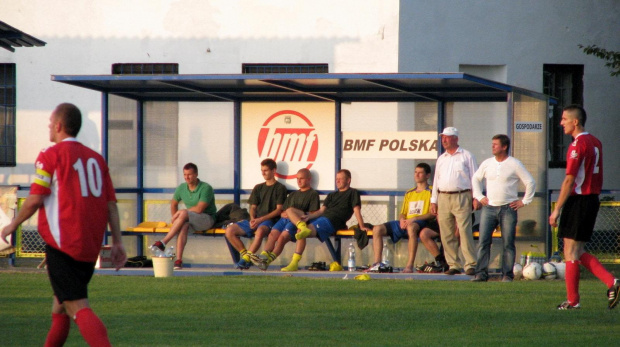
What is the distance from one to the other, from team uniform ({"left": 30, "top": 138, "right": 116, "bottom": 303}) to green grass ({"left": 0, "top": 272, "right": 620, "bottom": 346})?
1.55 m

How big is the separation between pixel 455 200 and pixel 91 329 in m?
8.78

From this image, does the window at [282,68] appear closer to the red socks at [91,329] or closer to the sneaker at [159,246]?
the sneaker at [159,246]

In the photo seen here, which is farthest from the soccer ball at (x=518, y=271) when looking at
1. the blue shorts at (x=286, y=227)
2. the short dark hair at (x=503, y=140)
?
the blue shorts at (x=286, y=227)

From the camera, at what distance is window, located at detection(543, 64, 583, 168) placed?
21.5 metres

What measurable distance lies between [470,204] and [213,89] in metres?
4.73

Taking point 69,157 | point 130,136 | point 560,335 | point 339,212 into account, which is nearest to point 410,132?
point 339,212

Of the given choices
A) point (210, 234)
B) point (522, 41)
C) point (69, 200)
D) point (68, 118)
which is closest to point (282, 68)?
point (522, 41)

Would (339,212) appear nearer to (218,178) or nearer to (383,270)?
(383,270)

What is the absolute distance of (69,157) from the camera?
249 inches

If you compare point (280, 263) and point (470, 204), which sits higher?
point (470, 204)

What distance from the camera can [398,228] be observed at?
49.1ft

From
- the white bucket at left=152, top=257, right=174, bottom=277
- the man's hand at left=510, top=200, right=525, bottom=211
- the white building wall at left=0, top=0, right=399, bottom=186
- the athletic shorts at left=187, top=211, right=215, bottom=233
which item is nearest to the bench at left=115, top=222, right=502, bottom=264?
the athletic shorts at left=187, top=211, right=215, bottom=233

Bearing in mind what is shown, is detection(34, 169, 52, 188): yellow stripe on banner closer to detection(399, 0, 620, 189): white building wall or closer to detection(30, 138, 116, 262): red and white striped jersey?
detection(30, 138, 116, 262): red and white striped jersey

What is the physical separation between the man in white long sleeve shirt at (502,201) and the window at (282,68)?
23.4 ft
